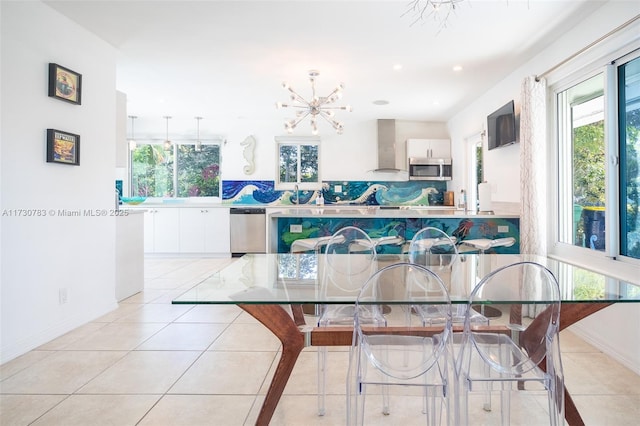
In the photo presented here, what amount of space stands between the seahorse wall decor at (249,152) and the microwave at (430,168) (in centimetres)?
284

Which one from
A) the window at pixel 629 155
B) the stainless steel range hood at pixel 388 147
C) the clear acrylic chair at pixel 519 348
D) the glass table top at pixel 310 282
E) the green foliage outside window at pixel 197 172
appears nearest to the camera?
the clear acrylic chair at pixel 519 348

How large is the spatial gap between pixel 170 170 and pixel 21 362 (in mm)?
4898

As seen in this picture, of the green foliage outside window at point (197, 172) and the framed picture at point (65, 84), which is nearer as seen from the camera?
the framed picture at point (65, 84)

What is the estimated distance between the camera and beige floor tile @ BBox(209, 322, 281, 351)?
2623mm

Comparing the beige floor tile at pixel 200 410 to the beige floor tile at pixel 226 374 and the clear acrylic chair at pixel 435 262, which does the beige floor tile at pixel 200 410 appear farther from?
the clear acrylic chair at pixel 435 262

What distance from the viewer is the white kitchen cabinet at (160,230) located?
636cm

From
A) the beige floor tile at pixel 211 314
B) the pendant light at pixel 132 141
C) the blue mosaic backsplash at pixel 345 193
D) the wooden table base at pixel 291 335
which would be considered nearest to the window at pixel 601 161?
the wooden table base at pixel 291 335

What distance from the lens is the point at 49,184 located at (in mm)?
2725

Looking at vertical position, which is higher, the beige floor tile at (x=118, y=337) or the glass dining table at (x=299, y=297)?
the glass dining table at (x=299, y=297)

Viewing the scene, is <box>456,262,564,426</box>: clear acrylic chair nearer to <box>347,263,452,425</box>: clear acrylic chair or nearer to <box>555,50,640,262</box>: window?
<box>347,263,452,425</box>: clear acrylic chair

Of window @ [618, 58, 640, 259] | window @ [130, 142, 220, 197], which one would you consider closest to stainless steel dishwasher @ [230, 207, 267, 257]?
window @ [130, 142, 220, 197]

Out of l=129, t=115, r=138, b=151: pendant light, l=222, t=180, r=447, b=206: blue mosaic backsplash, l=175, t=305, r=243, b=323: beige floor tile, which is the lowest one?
l=175, t=305, r=243, b=323: beige floor tile

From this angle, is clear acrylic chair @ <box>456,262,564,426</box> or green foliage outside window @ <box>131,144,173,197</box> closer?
clear acrylic chair @ <box>456,262,564,426</box>

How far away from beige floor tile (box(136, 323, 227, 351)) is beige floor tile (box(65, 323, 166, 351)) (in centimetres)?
8
